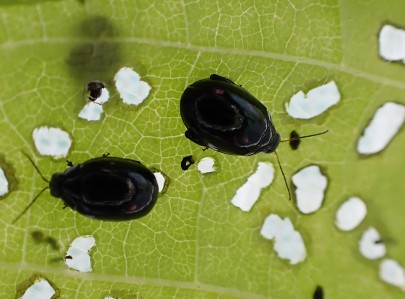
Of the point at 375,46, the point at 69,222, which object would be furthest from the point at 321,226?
the point at 69,222

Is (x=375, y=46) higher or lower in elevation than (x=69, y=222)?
higher

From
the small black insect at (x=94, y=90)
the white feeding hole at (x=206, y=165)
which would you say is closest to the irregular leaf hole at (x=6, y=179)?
the small black insect at (x=94, y=90)

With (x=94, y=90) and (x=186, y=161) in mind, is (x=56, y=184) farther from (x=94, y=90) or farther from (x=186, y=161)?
(x=186, y=161)

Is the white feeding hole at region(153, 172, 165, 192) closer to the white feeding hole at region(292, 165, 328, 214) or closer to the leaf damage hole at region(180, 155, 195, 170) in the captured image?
the leaf damage hole at region(180, 155, 195, 170)

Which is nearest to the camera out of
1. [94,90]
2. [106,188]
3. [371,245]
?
[106,188]


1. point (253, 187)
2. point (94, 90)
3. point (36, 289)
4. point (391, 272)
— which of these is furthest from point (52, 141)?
point (391, 272)

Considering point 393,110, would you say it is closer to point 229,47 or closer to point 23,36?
point 229,47
